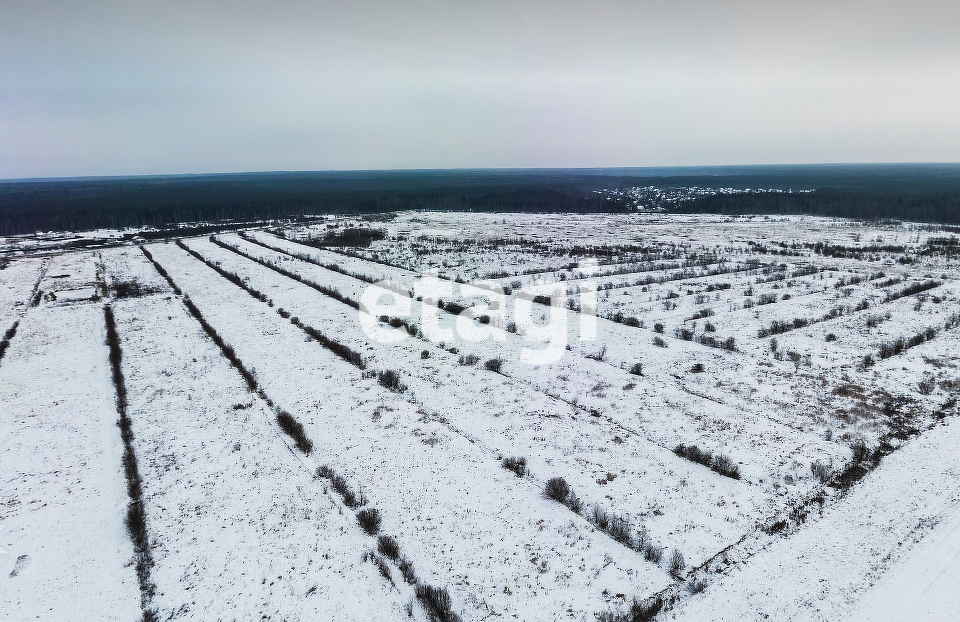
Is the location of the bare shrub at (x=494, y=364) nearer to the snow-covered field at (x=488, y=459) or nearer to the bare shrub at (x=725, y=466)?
the snow-covered field at (x=488, y=459)

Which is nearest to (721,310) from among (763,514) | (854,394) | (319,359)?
(854,394)

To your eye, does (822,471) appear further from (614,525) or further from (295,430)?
(295,430)

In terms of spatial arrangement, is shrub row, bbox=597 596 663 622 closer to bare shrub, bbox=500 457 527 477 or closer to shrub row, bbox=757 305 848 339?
bare shrub, bbox=500 457 527 477

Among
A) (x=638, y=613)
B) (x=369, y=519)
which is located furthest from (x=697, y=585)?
(x=369, y=519)

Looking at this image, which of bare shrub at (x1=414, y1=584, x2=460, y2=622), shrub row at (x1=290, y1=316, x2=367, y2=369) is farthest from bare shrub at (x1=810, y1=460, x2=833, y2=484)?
shrub row at (x1=290, y1=316, x2=367, y2=369)

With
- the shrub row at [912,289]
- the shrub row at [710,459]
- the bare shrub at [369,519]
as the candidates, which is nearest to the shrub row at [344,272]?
the bare shrub at [369,519]
